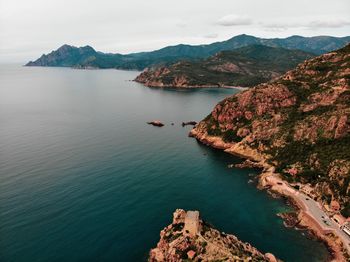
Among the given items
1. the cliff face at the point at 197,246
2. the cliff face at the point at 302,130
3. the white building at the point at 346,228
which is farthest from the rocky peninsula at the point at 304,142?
the cliff face at the point at 197,246

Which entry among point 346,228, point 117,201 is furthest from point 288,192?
point 117,201

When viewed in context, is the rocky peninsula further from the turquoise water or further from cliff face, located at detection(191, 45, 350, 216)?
the turquoise water

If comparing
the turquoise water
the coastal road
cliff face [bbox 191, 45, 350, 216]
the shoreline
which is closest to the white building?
the coastal road

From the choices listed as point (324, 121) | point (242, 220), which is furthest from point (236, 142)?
point (242, 220)

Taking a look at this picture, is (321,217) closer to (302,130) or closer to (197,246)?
(197,246)

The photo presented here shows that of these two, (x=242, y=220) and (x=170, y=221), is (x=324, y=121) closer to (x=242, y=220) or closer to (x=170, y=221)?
(x=242, y=220)
